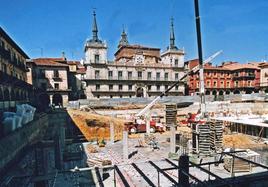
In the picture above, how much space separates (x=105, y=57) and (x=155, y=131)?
86.6ft

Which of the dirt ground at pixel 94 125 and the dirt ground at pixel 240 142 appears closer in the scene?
the dirt ground at pixel 240 142

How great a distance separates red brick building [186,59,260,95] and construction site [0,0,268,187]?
69.9 ft

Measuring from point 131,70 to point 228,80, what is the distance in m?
31.0

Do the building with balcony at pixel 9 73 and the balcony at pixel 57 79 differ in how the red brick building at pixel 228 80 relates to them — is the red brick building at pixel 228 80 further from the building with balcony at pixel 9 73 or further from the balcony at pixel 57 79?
the building with balcony at pixel 9 73

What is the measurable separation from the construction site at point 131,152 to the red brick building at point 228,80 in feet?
69.9

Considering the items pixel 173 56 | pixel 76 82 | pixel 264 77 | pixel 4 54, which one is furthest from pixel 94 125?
pixel 264 77

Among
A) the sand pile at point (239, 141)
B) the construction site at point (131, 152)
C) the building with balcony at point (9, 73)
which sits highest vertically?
the building with balcony at point (9, 73)

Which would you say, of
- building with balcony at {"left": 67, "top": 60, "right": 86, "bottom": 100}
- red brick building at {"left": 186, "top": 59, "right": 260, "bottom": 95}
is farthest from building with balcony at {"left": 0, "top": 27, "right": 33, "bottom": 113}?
red brick building at {"left": 186, "top": 59, "right": 260, "bottom": 95}

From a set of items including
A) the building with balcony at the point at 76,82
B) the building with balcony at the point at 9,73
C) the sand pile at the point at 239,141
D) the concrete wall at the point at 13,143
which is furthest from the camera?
the building with balcony at the point at 76,82

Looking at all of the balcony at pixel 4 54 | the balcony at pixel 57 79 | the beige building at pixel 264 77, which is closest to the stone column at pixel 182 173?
the balcony at pixel 4 54

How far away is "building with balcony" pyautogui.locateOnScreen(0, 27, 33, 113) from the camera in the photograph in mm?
21844

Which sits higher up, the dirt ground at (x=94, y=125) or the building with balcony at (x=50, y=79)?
the building with balcony at (x=50, y=79)

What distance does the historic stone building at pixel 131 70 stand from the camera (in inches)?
1825

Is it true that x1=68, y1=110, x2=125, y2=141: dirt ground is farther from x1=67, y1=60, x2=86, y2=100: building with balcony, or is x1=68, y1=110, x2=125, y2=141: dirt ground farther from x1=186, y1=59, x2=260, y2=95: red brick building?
x1=186, y1=59, x2=260, y2=95: red brick building
